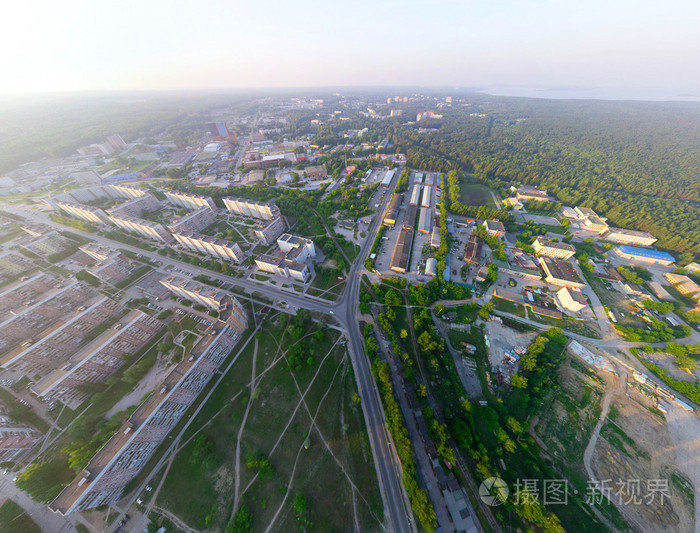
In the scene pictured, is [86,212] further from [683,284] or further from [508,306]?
[683,284]

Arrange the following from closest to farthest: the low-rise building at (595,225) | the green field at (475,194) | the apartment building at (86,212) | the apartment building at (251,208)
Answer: the low-rise building at (595,225)
the apartment building at (86,212)
the apartment building at (251,208)
the green field at (475,194)

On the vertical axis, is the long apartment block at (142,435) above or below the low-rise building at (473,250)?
below

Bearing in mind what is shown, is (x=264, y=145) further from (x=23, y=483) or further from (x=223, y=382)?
(x=23, y=483)

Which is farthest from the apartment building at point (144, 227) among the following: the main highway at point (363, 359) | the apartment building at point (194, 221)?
the main highway at point (363, 359)

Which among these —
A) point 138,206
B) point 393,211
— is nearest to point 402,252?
point 393,211

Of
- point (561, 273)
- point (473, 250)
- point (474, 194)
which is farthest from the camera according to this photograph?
point (474, 194)

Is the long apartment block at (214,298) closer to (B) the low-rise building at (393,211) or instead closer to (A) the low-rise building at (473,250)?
(B) the low-rise building at (393,211)
